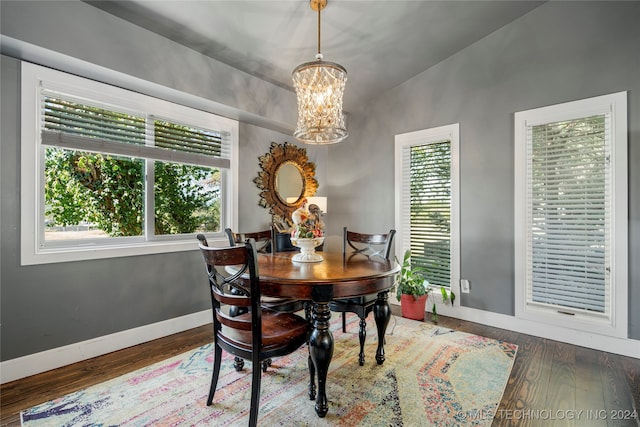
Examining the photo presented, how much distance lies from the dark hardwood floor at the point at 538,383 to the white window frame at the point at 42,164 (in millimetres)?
832

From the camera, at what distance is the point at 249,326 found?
1592 millimetres

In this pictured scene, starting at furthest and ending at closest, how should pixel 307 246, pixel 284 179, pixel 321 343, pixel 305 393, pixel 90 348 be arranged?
pixel 284 179, pixel 90 348, pixel 307 246, pixel 305 393, pixel 321 343

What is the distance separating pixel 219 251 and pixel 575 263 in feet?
10.3

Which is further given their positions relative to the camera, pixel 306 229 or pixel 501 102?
pixel 501 102

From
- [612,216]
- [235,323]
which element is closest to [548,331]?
[612,216]

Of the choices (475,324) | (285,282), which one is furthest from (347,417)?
(475,324)

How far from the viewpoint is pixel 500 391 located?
1.99 meters

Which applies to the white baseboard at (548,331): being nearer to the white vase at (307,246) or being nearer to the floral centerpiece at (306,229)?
the white vase at (307,246)

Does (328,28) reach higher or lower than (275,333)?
higher

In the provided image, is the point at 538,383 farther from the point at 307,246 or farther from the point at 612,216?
the point at 307,246

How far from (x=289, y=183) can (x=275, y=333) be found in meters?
2.73

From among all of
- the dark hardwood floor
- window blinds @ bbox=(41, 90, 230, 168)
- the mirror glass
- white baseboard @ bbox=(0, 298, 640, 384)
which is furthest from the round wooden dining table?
the mirror glass

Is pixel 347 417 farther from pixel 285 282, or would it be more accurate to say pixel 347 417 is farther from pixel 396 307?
pixel 396 307

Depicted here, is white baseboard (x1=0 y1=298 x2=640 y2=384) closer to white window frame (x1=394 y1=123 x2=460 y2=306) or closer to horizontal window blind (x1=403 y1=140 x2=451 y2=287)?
white window frame (x1=394 y1=123 x2=460 y2=306)
